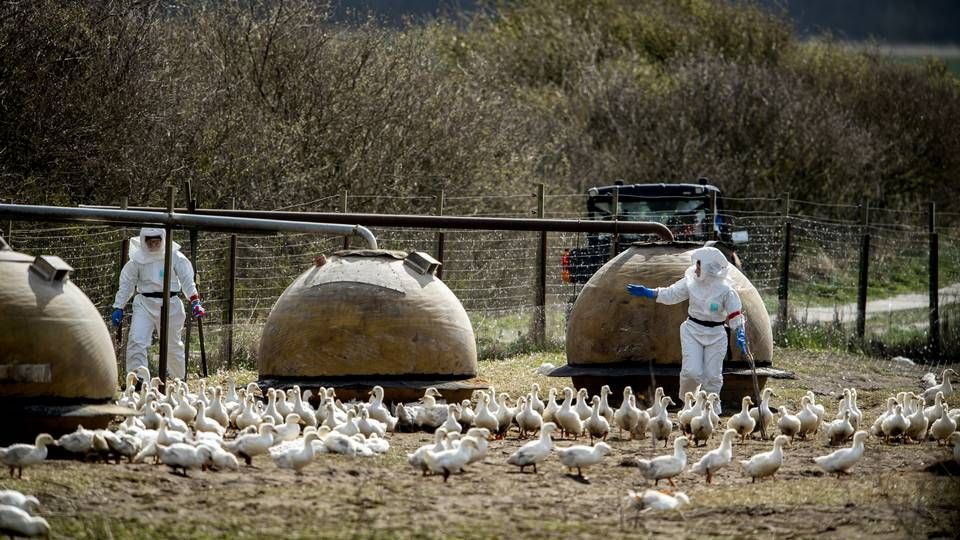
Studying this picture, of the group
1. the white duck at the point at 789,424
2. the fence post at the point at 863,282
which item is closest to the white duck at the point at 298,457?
the white duck at the point at 789,424

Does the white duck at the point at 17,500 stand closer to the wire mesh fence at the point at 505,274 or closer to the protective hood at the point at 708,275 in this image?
the protective hood at the point at 708,275

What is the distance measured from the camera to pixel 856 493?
31.9ft

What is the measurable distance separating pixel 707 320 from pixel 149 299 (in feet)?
22.1

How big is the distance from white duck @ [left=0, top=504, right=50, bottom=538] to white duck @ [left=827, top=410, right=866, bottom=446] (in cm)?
694

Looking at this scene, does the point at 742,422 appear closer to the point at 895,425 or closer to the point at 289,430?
the point at 895,425

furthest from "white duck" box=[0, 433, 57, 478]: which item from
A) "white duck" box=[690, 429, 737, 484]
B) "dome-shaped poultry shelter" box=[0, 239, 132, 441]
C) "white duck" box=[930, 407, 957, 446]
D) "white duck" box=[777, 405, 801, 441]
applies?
"white duck" box=[930, 407, 957, 446]

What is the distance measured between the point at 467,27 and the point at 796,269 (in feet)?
70.8

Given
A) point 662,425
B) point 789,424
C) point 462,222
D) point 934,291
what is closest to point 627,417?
point 662,425

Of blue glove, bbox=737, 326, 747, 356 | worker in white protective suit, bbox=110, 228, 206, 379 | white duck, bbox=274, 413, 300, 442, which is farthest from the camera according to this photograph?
worker in white protective suit, bbox=110, 228, 206, 379

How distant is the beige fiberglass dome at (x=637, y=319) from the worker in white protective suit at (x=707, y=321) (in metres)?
0.49

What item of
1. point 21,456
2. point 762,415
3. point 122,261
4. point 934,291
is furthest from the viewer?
point 934,291

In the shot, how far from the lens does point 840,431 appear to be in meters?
12.3

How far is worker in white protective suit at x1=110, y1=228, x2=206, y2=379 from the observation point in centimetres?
1719

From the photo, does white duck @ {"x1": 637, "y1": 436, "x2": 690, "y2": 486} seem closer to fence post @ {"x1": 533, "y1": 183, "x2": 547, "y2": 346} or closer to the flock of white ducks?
the flock of white ducks
